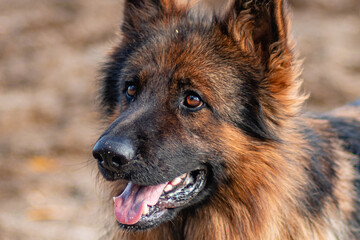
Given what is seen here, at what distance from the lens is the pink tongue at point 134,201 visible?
3.31 m

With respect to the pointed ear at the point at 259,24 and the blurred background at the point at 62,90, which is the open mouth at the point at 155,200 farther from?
the blurred background at the point at 62,90

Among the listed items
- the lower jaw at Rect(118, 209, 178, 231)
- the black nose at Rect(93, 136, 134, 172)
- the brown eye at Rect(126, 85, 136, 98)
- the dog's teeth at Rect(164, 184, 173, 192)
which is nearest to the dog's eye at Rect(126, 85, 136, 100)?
the brown eye at Rect(126, 85, 136, 98)

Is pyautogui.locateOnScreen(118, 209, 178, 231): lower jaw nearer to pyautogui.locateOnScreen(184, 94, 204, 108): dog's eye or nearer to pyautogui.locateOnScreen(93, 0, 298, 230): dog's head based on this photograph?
pyautogui.locateOnScreen(93, 0, 298, 230): dog's head

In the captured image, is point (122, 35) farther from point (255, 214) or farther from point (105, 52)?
point (255, 214)

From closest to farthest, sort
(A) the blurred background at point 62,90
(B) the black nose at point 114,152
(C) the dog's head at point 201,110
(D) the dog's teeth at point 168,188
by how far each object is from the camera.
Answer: (B) the black nose at point 114,152 → (C) the dog's head at point 201,110 → (D) the dog's teeth at point 168,188 → (A) the blurred background at point 62,90

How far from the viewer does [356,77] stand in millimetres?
9086

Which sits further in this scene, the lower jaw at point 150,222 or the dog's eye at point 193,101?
the dog's eye at point 193,101

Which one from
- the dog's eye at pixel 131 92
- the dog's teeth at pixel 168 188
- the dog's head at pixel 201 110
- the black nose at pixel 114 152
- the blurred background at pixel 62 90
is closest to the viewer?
the black nose at pixel 114 152

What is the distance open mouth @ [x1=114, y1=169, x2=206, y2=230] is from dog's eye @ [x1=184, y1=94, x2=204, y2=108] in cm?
47

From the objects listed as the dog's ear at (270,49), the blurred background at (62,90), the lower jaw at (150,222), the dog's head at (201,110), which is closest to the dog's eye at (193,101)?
the dog's head at (201,110)

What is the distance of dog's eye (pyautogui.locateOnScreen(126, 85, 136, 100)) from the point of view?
3711mm

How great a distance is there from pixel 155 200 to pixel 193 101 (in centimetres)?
75

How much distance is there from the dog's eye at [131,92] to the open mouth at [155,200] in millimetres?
708

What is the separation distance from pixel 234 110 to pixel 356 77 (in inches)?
252
